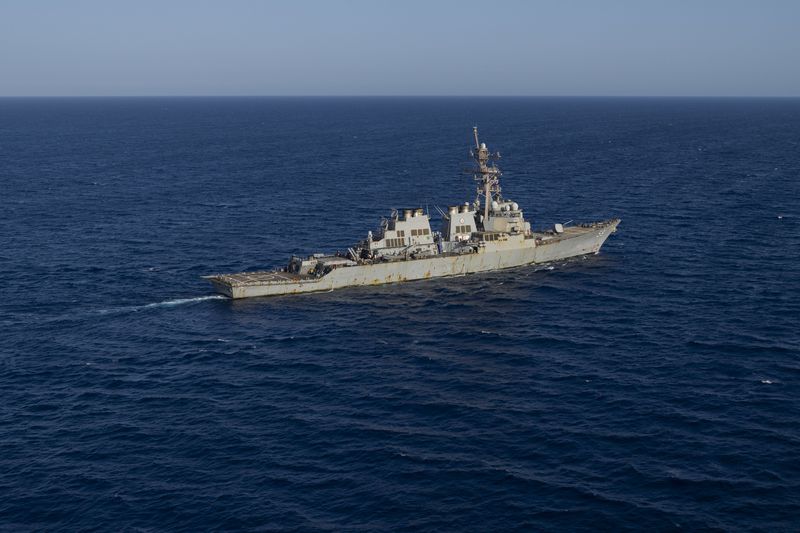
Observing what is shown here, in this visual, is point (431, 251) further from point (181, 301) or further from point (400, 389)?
point (400, 389)

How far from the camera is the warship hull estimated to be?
307ft

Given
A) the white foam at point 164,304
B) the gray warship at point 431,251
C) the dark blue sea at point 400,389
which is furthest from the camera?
the gray warship at point 431,251

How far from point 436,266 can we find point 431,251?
3.42 metres

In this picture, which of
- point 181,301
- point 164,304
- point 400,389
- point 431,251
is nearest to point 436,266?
point 431,251

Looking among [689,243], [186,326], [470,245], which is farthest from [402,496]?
[689,243]

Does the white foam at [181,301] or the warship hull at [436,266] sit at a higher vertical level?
the warship hull at [436,266]

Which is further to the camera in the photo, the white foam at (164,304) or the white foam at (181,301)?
the white foam at (181,301)

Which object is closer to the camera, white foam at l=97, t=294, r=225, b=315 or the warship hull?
white foam at l=97, t=294, r=225, b=315

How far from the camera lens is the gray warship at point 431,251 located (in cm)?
9575

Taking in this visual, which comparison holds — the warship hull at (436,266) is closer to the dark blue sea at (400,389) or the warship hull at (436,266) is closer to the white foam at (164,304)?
the white foam at (164,304)

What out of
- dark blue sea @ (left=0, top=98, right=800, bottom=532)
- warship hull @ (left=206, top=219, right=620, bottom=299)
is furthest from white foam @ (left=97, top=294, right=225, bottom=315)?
warship hull @ (left=206, top=219, right=620, bottom=299)

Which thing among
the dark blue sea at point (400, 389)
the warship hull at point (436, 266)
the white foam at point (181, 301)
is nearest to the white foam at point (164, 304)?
the white foam at point (181, 301)

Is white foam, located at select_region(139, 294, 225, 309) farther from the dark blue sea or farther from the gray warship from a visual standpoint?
the gray warship

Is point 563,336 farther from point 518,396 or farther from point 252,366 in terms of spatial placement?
point 252,366
